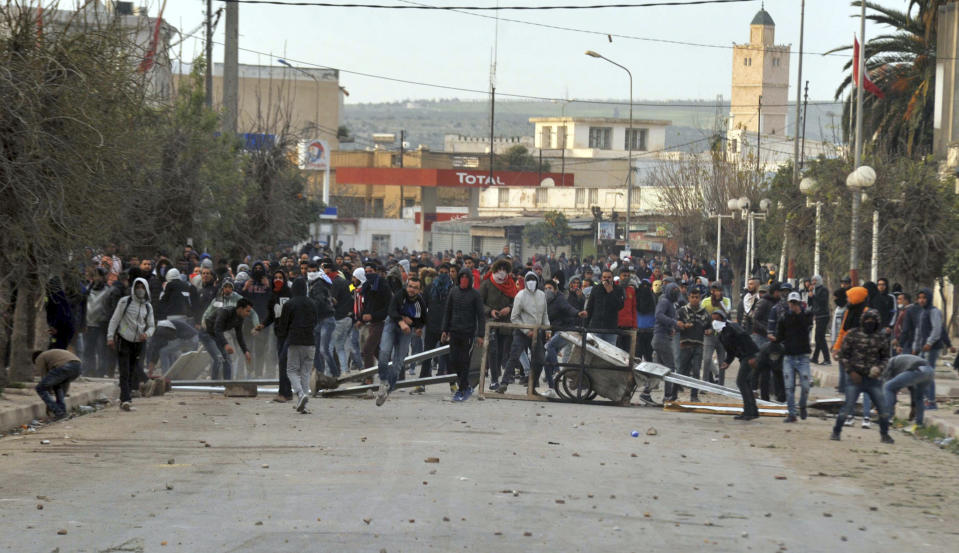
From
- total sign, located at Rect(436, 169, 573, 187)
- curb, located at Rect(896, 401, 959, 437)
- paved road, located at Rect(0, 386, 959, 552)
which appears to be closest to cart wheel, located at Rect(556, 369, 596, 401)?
paved road, located at Rect(0, 386, 959, 552)

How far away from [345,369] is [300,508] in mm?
9997

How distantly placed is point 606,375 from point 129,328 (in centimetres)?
605

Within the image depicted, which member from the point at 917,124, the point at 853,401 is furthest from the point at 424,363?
the point at 917,124

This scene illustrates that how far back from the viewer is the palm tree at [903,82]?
4138cm

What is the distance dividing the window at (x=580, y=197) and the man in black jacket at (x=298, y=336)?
63302mm

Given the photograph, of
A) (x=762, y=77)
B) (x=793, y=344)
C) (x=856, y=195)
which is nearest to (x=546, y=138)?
(x=762, y=77)

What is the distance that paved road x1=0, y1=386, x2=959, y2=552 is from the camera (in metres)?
7.86

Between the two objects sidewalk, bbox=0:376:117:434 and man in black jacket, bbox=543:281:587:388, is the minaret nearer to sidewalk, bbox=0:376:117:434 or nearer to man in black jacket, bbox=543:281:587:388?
man in black jacket, bbox=543:281:587:388

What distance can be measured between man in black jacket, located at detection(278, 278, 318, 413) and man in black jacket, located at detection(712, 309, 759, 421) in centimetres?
511

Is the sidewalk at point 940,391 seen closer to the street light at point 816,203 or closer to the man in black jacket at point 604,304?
the man in black jacket at point 604,304

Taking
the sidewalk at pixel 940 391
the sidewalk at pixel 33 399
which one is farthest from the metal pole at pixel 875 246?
the sidewalk at pixel 33 399

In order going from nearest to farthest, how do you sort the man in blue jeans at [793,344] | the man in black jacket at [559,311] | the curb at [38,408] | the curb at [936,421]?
the curb at [38,408]
the curb at [936,421]
the man in blue jeans at [793,344]
the man in black jacket at [559,311]

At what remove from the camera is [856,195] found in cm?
2581

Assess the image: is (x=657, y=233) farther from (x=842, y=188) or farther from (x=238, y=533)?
(x=238, y=533)
